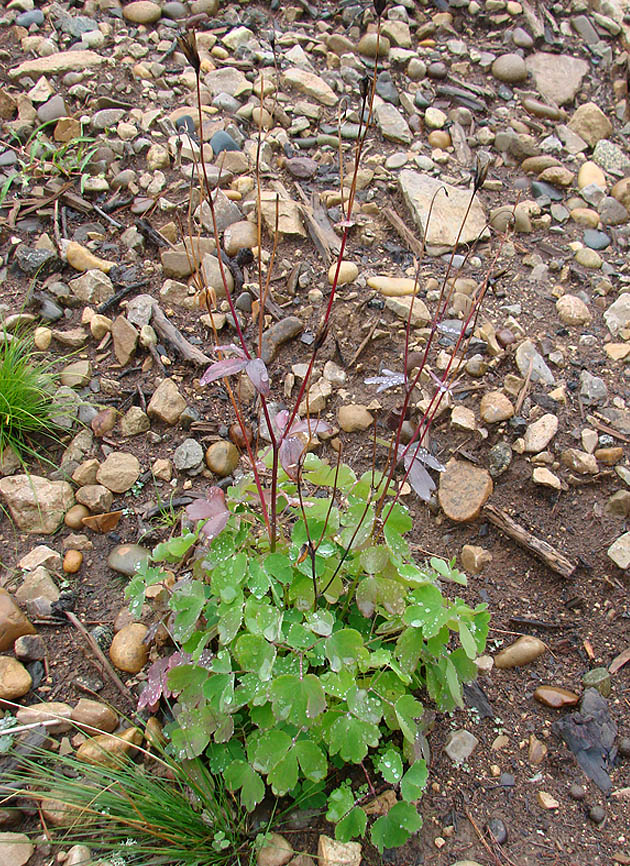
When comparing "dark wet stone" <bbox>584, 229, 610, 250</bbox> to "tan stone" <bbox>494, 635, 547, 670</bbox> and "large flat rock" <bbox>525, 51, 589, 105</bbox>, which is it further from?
"tan stone" <bbox>494, 635, 547, 670</bbox>

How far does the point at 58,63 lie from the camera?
11.9ft

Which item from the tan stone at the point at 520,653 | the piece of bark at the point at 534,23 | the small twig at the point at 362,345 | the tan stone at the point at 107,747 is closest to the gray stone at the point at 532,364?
the small twig at the point at 362,345

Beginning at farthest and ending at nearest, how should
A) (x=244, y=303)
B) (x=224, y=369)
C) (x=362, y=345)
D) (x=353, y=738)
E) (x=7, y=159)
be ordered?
1. (x=7, y=159)
2. (x=244, y=303)
3. (x=362, y=345)
4. (x=353, y=738)
5. (x=224, y=369)

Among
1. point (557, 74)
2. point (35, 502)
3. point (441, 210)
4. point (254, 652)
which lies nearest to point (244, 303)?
point (441, 210)

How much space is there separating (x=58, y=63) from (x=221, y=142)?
1096 mm

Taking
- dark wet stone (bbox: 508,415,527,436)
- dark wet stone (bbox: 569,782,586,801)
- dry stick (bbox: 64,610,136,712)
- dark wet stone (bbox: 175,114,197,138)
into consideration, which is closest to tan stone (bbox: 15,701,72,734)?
dry stick (bbox: 64,610,136,712)

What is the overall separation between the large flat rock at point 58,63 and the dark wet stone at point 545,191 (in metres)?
2.36

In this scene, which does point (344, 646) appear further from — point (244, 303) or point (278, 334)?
point (244, 303)

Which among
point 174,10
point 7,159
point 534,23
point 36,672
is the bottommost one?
point 36,672

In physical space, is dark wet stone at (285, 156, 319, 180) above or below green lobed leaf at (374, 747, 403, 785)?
above

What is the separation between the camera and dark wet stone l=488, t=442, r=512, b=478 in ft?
7.91

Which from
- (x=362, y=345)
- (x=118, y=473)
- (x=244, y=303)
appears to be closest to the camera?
(x=118, y=473)

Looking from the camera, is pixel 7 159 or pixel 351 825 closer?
pixel 351 825

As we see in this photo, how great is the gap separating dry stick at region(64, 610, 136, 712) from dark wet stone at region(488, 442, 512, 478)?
1376mm
